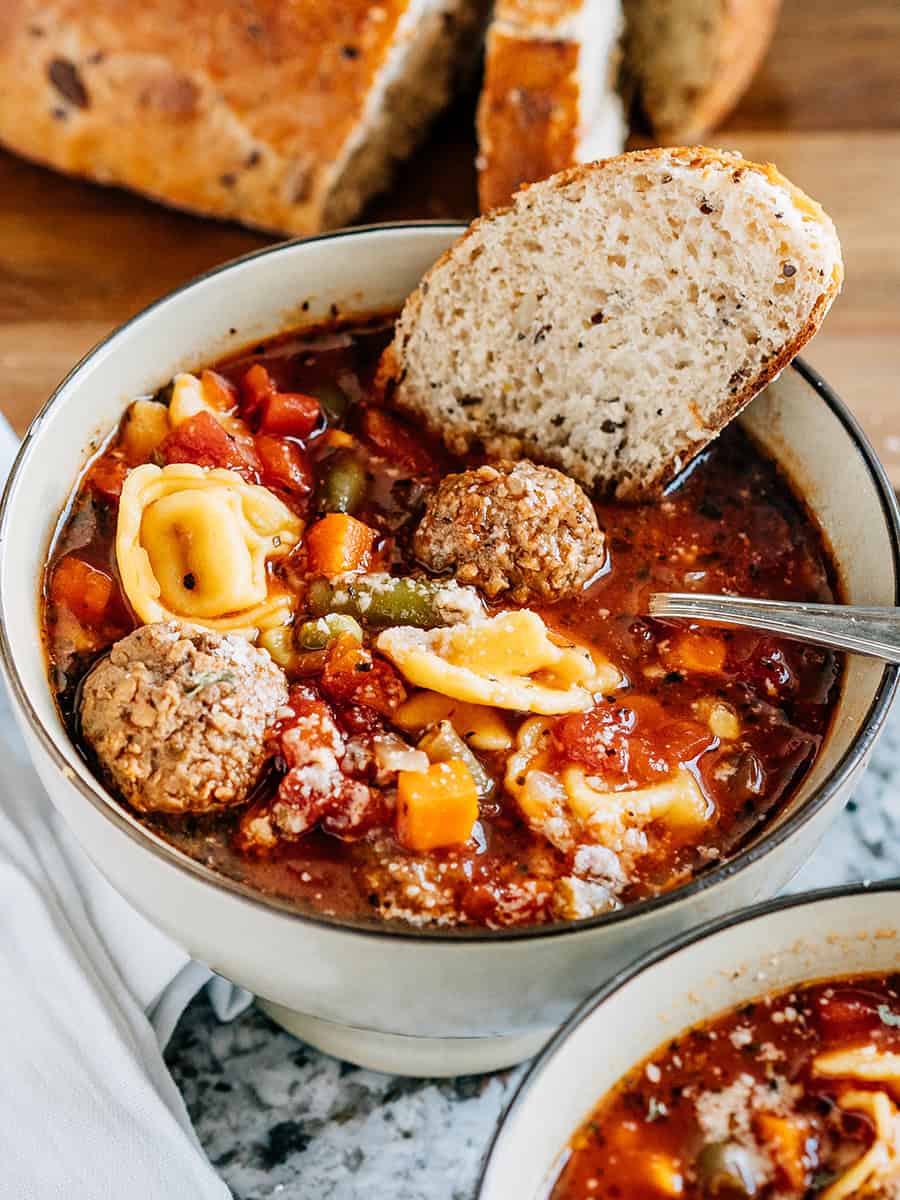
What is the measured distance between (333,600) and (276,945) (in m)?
0.78

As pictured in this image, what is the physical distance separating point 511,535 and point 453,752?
0.48 metres

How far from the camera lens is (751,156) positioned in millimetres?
4820

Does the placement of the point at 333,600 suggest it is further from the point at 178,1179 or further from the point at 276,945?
the point at 178,1179

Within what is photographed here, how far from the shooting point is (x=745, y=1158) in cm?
209

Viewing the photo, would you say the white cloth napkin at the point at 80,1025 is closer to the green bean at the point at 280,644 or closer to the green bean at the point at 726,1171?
the green bean at the point at 280,644

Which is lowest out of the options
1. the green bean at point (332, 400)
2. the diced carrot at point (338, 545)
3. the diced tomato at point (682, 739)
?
the diced tomato at point (682, 739)

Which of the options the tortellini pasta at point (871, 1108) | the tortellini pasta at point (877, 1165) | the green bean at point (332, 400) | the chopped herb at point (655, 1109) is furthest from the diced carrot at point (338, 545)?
the tortellini pasta at point (877, 1165)

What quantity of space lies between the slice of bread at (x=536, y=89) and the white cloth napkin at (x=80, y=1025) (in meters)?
2.11

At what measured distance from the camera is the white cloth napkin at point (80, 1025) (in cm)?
262

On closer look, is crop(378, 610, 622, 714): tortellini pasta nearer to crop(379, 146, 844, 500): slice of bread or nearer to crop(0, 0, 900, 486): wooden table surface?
crop(379, 146, 844, 500): slice of bread

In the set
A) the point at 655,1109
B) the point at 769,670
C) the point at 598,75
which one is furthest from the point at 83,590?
the point at 598,75

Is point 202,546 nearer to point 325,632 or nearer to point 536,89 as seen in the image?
point 325,632

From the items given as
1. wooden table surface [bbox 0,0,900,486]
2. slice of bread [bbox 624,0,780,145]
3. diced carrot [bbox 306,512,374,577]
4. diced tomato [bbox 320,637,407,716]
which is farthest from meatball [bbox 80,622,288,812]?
slice of bread [bbox 624,0,780,145]

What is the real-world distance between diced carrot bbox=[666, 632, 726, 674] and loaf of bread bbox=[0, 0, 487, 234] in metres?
2.08
